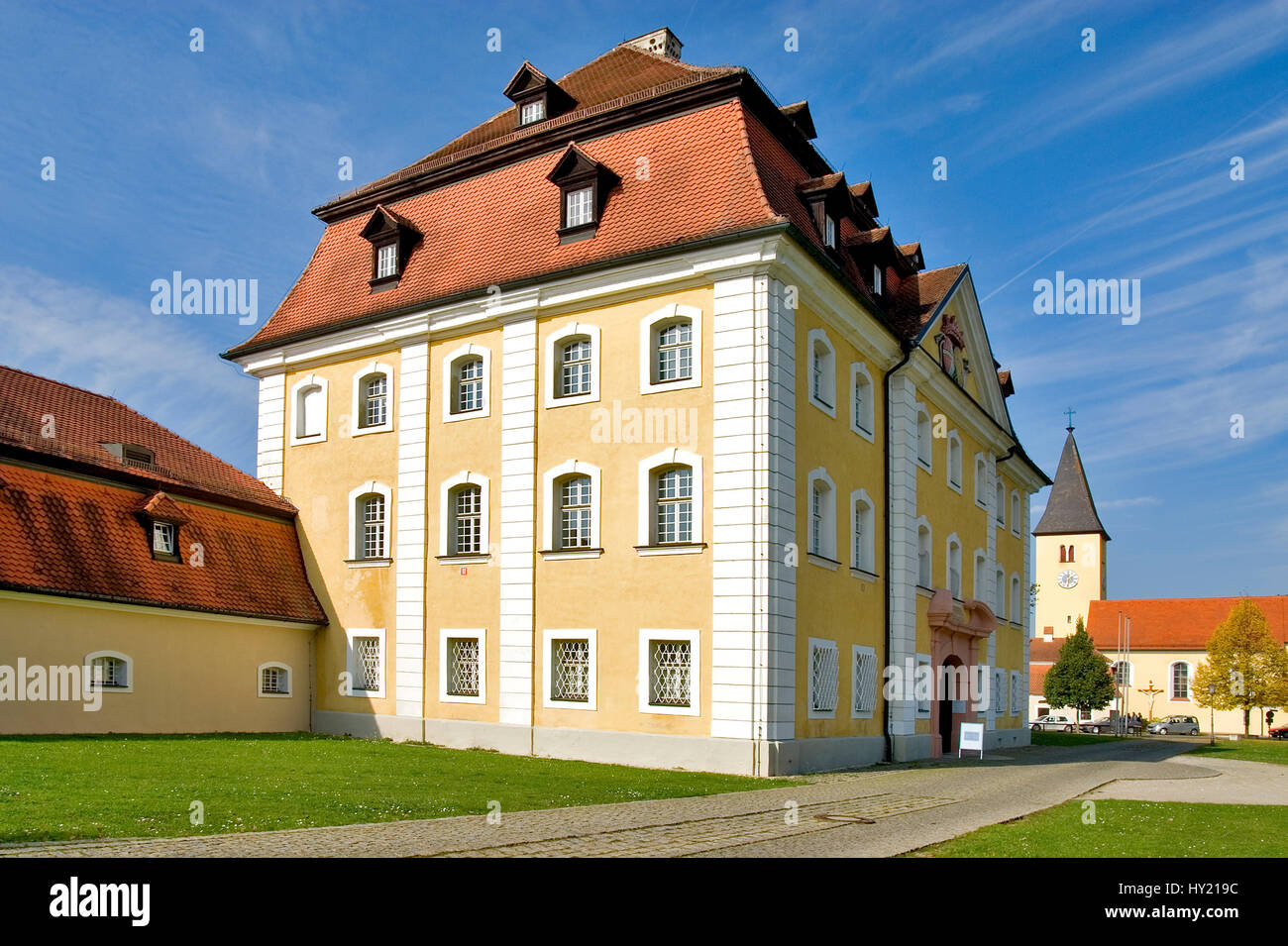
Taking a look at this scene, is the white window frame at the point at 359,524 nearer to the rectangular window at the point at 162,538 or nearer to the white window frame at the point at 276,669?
the white window frame at the point at 276,669

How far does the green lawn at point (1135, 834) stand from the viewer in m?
10.4

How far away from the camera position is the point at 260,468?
28.8m

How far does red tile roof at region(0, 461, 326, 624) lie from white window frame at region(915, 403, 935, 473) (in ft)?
50.2

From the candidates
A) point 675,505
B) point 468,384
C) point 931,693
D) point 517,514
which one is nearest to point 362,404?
point 468,384

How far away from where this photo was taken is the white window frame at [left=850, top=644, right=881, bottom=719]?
2350 centimetres

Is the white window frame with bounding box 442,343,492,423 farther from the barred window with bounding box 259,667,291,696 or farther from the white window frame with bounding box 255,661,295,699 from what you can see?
the barred window with bounding box 259,667,291,696

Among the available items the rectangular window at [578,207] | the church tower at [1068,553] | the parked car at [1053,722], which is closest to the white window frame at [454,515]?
the rectangular window at [578,207]

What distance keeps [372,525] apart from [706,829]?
1641cm

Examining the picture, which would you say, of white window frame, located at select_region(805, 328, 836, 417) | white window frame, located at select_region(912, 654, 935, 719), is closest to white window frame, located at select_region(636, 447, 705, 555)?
white window frame, located at select_region(805, 328, 836, 417)

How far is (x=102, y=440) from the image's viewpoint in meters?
25.0

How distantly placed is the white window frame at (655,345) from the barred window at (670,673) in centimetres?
495
